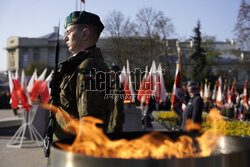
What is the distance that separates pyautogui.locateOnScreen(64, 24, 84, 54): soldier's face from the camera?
7.54ft

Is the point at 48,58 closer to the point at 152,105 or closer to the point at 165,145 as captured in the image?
the point at 152,105

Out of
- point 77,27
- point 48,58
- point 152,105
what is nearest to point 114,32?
point 152,105

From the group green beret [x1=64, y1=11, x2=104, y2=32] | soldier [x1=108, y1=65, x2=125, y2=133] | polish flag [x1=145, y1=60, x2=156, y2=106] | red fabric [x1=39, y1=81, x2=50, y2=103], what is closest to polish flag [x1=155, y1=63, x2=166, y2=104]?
polish flag [x1=145, y1=60, x2=156, y2=106]

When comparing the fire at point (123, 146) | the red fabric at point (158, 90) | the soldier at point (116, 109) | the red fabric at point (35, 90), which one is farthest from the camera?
the red fabric at point (158, 90)

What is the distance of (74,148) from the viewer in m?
1.68

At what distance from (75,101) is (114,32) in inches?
1027

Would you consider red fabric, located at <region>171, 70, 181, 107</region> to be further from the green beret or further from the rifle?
the rifle

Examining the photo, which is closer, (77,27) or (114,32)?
(77,27)

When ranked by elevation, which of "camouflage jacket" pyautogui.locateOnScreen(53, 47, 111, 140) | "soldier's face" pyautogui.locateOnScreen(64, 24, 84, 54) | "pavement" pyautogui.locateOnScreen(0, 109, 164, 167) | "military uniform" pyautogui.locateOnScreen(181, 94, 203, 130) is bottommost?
"pavement" pyautogui.locateOnScreen(0, 109, 164, 167)

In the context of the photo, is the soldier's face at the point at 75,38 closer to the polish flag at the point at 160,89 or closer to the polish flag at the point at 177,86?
the polish flag at the point at 177,86

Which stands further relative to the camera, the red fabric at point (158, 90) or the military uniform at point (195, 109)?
the red fabric at point (158, 90)

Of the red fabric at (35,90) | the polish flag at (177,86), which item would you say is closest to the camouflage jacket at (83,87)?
the polish flag at (177,86)

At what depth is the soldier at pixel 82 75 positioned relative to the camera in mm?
1916

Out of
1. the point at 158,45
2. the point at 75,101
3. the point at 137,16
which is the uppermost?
the point at 137,16
